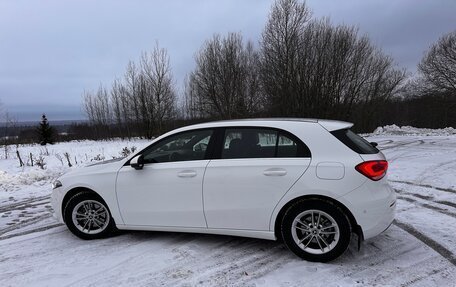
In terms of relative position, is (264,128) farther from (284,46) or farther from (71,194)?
(284,46)

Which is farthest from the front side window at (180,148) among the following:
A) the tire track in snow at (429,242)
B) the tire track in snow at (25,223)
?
the tire track in snow at (429,242)

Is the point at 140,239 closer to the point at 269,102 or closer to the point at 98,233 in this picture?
the point at 98,233

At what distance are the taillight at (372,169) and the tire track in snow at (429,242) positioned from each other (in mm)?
1216

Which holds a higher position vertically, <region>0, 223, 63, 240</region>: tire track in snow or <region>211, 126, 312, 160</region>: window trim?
<region>211, 126, 312, 160</region>: window trim

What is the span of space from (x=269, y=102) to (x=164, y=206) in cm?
2489

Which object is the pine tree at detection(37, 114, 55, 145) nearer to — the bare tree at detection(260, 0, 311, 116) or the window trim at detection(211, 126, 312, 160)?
the bare tree at detection(260, 0, 311, 116)

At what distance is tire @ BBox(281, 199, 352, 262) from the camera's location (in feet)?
12.6

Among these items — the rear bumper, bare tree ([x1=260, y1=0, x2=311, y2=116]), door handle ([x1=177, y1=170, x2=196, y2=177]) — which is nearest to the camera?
the rear bumper

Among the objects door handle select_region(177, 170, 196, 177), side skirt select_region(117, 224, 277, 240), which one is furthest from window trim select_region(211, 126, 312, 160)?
side skirt select_region(117, 224, 277, 240)

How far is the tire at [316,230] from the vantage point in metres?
3.86

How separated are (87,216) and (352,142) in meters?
3.74

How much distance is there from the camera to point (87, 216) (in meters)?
5.00

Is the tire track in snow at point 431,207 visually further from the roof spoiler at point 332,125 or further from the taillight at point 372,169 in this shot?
the roof spoiler at point 332,125

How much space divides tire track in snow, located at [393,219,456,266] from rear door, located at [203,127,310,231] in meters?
1.94
